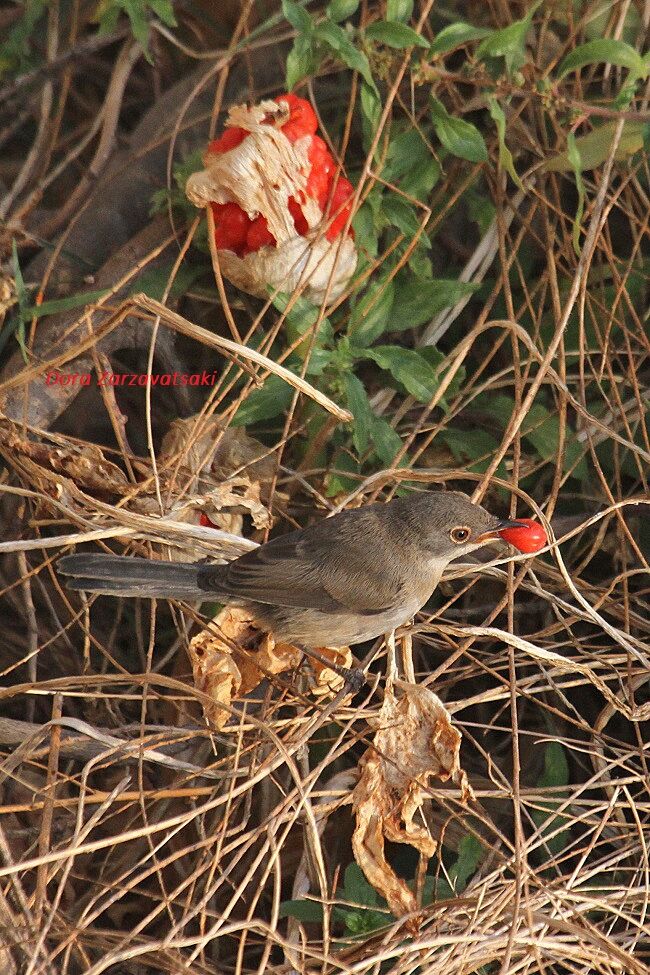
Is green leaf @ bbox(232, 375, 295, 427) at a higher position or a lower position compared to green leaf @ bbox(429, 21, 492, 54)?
lower

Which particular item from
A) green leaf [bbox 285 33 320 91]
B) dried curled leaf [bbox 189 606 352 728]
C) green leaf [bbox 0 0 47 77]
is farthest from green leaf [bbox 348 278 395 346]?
green leaf [bbox 0 0 47 77]

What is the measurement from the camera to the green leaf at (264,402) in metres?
3.52

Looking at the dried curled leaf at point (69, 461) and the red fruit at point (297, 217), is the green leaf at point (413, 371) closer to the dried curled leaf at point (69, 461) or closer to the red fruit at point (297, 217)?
the red fruit at point (297, 217)

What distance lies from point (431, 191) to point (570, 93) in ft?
2.46

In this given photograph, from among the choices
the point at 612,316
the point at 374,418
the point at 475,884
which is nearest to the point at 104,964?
the point at 475,884

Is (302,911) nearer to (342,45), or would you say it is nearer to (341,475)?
(341,475)

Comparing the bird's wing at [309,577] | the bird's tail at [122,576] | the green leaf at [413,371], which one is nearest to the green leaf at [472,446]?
the green leaf at [413,371]

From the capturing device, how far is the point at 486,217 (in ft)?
12.8

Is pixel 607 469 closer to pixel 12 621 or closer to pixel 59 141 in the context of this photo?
pixel 12 621

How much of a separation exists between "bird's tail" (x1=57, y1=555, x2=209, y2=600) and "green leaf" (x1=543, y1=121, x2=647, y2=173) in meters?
2.10

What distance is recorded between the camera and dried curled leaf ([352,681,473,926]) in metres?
2.85

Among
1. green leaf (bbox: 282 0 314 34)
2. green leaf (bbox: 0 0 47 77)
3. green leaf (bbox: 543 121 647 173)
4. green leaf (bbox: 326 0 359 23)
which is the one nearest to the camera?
green leaf (bbox: 282 0 314 34)

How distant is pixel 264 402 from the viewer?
353 cm

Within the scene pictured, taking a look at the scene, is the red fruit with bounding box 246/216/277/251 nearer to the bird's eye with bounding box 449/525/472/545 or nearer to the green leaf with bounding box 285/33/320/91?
the green leaf with bounding box 285/33/320/91
